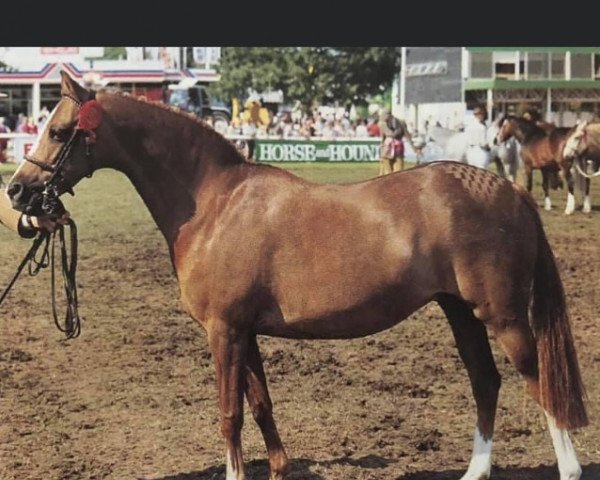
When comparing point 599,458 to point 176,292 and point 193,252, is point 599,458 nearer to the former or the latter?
point 193,252

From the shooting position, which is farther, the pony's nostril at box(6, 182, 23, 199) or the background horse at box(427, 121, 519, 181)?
the background horse at box(427, 121, 519, 181)

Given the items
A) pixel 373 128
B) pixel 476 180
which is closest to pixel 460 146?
pixel 373 128

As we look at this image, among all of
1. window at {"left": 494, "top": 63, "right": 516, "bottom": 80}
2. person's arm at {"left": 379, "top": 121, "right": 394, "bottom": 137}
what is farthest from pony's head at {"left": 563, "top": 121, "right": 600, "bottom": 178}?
person's arm at {"left": 379, "top": 121, "right": 394, "bottom": 137}

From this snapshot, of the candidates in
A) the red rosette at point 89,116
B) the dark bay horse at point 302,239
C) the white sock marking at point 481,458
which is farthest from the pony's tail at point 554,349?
the red rosette at point 89,116

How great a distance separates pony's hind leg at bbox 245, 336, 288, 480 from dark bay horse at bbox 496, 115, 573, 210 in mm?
2541

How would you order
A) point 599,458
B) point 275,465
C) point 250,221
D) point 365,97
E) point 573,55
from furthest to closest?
point 365,97 < point 573,55 < point 599,458 < point 275,465 < point 250,221

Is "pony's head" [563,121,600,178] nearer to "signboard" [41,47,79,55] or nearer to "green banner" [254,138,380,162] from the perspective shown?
"green banner" [254,138,380,162]

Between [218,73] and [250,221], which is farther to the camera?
[218,73]

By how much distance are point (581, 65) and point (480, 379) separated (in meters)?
2.38

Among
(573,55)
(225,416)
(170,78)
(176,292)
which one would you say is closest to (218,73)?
(170,78)

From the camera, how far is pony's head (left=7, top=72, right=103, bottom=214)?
3092mm

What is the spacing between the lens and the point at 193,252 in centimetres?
321

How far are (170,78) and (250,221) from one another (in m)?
2.11

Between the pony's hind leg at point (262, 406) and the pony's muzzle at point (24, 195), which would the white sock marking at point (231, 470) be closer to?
the pony's hind leg at point (262, 406)
